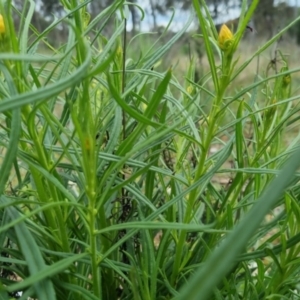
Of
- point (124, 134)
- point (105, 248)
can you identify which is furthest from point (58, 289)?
point (124, 134)

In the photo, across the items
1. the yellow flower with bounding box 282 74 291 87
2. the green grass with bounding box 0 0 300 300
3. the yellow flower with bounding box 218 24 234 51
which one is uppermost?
the yellow flower with bounding box 218 24 234 51

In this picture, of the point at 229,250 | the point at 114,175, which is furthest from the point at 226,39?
the point at 229,250

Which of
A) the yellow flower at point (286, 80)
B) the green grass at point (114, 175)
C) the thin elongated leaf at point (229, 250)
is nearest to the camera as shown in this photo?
the thin elongated leaf at point (229, 250)

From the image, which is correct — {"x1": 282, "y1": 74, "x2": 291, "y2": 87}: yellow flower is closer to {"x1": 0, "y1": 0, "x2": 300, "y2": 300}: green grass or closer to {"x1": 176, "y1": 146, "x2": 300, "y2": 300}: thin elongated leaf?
{"x1": 0, "y1": 0, "x2": 300, "y2": 300}: green grass

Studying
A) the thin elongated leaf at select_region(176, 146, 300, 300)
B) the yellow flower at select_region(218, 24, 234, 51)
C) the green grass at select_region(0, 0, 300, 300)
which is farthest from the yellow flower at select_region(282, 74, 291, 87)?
the thin elongated leaf at select_region(176, 146, 300, 300)

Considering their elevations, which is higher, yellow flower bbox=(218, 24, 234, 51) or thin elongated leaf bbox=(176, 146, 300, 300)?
yellow flower bbox=(218, 24, 234, 51)

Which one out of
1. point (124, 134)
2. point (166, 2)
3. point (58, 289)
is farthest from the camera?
point (166, 2)

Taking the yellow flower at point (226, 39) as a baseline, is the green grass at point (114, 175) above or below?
below

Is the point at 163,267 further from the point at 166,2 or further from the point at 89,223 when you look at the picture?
the point at 166,2

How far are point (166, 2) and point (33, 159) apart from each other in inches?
208

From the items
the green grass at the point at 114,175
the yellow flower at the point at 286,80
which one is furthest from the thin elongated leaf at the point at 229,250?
the yellow flower at the point at 286,80

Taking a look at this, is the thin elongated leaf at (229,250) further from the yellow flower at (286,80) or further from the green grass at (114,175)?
the yellow flower at (286,80)

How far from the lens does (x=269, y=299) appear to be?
0.48 metres

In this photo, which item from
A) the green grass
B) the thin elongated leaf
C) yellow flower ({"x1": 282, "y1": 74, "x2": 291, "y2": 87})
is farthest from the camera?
yellow flower ({"x1": 282, "y1": 74, "x2": 291, "y2": 87})
